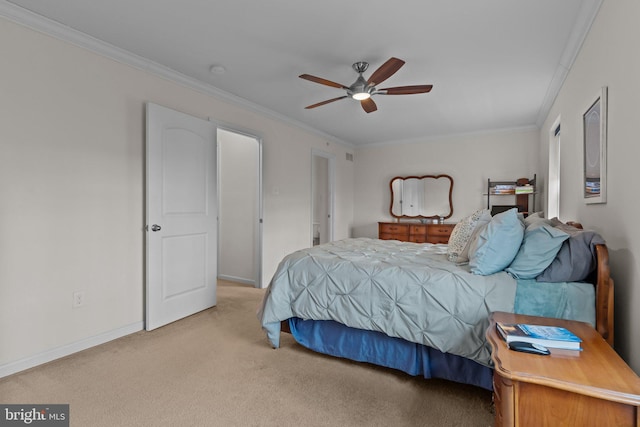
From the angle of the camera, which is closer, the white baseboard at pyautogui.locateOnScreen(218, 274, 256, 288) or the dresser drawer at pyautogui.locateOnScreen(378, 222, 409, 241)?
the white baseboard at pyautogui.locateOnScreen(218, 274, 256, 288)

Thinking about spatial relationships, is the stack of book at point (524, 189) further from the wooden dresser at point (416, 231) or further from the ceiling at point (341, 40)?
the ceiling at point (341, 40)

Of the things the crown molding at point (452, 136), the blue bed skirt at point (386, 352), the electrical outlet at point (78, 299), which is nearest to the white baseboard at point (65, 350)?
the electrical outlet at point (78, 299)

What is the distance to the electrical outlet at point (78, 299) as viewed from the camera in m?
2.51

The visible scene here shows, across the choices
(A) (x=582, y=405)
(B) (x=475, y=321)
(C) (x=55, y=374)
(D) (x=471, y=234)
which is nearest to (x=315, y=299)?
A: (B) (x=475, y=321)

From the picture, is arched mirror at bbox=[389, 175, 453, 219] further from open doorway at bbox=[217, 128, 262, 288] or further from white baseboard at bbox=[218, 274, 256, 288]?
white baseboard at bbox=[218, 274, 256, 288]

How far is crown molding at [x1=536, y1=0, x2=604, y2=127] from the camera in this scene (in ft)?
6.88

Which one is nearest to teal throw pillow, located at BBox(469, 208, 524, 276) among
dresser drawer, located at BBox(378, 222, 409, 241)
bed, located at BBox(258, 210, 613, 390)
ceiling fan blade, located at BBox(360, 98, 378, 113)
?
bed, located at BBox(258, 210, 613, 390)

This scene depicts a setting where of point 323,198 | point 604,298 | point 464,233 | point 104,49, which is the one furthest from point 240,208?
point 604,298

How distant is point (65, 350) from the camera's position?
96.0 inches

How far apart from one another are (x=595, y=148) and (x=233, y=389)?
8.98ft

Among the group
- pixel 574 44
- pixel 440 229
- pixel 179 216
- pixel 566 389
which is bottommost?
pixel 566 389

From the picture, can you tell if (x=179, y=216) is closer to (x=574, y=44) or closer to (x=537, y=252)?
(x=537, y=252)

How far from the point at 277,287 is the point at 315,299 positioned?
1.12ft

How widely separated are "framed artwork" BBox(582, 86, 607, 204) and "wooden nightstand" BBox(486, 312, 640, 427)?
1148 millimetres
